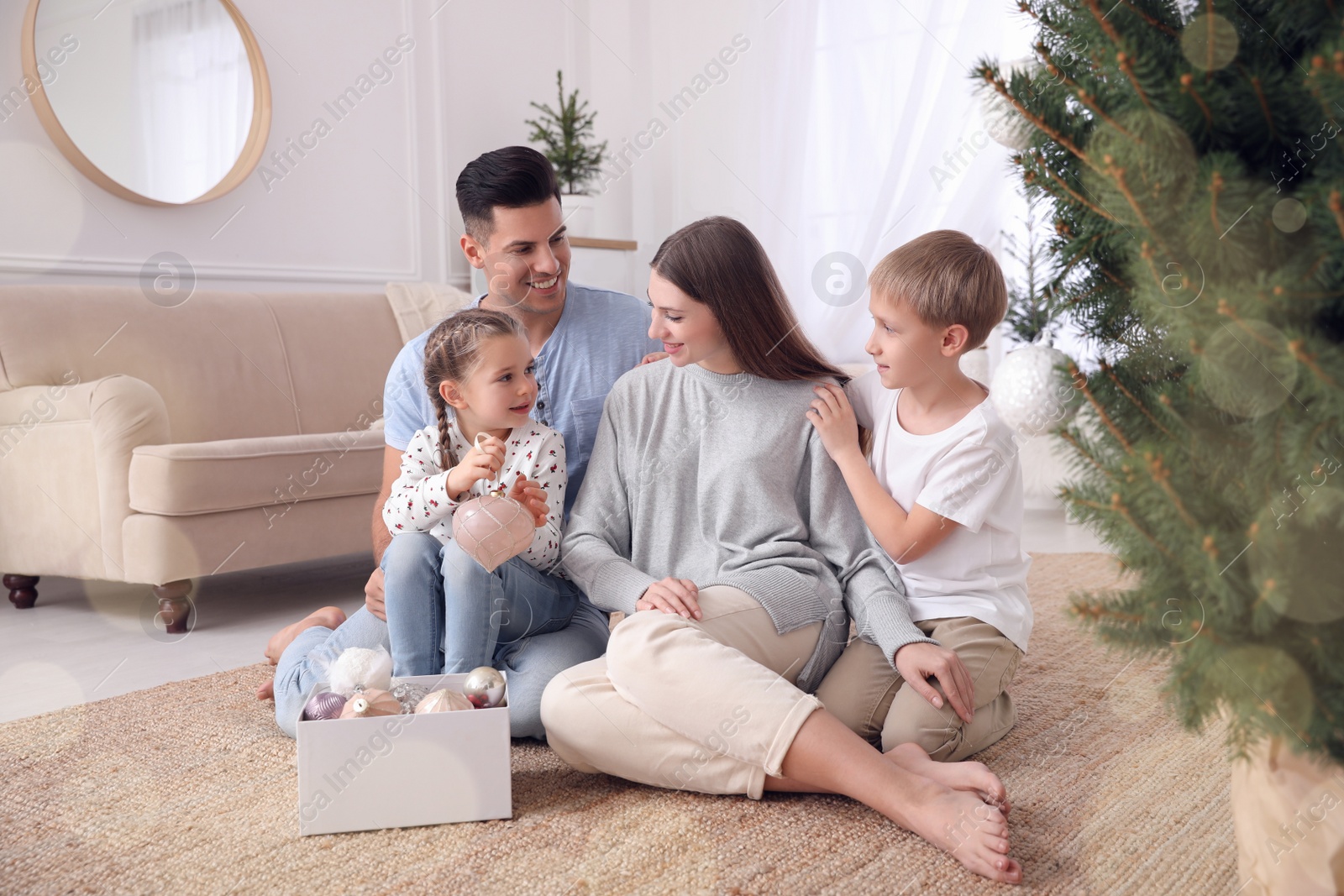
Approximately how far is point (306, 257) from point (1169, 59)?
309 centimetres

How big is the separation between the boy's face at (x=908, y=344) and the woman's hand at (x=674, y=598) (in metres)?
0.38

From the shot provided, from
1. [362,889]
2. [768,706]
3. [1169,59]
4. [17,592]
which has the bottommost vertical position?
[17,592]

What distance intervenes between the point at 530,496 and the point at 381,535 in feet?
1.55

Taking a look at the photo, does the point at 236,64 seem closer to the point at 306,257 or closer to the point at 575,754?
the point at 306,257

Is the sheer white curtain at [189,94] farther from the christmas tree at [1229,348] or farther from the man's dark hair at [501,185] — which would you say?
the christmas tree at [1229,348]

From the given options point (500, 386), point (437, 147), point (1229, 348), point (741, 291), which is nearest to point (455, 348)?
point (500, 386)

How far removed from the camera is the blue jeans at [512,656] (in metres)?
1.42

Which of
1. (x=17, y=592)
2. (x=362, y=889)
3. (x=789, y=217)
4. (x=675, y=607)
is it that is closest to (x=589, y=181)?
(x=789, y=217)

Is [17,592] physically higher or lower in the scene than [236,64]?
lower

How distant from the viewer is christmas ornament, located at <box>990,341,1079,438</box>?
0.79m

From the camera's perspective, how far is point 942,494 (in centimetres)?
129

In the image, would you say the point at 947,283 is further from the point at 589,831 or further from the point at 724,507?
the point at 589,831

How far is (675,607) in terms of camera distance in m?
1.28

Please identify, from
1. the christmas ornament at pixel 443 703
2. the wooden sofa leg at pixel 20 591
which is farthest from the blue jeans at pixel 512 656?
the wooden sofa leg at pixel 20 591
